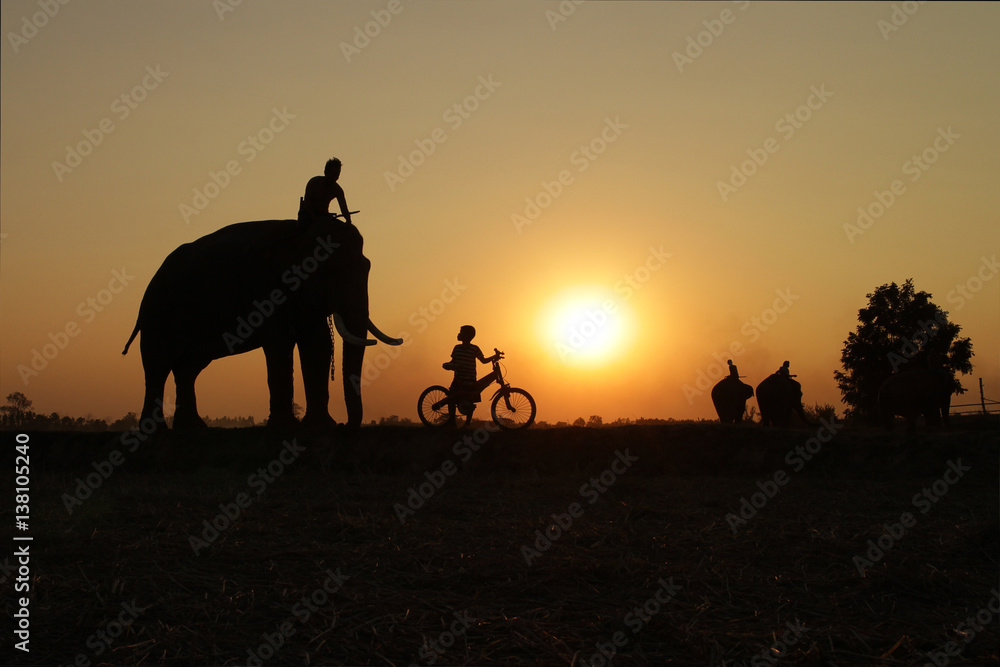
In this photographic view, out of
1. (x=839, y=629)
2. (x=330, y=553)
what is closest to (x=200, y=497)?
(x=330, y=553)

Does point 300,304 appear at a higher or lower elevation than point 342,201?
lower

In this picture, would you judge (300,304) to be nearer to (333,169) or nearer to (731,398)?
(333,169)

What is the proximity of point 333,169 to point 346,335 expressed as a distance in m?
2.41

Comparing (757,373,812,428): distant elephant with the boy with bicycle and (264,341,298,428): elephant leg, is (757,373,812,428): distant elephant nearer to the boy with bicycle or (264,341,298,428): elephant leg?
the boy with bicycle

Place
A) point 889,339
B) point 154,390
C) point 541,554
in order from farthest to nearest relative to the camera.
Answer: point 889,339
point 154,390
point 541,554

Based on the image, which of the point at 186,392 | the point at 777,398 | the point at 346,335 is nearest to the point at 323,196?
the point at 346,335

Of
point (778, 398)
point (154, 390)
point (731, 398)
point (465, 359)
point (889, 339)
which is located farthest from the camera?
point (889, 339)

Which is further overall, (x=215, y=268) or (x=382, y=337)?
(x=215, y=268)

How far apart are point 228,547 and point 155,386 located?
933 centimetres

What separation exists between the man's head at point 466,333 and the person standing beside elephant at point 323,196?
104 inches

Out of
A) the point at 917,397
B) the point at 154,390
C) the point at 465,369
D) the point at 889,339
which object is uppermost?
the point at 889,339

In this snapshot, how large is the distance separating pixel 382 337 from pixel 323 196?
87.9 inches

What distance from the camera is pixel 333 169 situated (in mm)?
12438

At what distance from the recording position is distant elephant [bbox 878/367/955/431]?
14742 mm
